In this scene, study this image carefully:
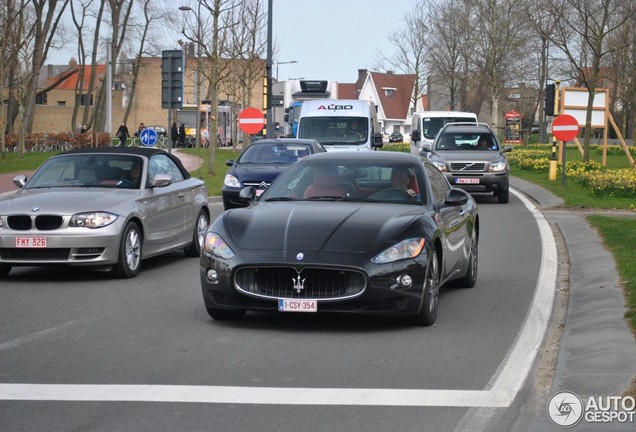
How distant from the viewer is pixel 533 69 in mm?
70250

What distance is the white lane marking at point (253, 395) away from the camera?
645 centimetres

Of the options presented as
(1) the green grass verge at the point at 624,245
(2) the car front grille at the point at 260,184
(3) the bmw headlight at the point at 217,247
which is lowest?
(1) the green grass verge at the point at 624,245

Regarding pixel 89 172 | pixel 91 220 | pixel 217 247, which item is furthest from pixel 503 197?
pixel 217 247

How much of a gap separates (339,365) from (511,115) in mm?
104666

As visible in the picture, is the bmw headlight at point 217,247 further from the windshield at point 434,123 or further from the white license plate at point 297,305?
the windshield at point 434,123

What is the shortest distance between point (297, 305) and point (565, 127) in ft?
71.0

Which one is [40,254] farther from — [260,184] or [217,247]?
[260,184]

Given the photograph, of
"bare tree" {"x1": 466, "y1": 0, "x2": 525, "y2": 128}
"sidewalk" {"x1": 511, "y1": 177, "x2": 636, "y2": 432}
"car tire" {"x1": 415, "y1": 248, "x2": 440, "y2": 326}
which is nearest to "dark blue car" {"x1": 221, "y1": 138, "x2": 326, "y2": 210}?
"sidewalk" {"x1": 511, "y1": 177, "x2": 636, "y2": 432}

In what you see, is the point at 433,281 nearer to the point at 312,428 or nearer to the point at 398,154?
the point at 398,154

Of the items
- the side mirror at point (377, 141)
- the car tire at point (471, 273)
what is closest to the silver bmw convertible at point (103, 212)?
the car tire at point (471, 273)

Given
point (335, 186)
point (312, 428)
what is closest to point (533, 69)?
point (335, 186)

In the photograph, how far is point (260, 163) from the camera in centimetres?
2284

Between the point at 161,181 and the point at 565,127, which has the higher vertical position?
the point at 565,127

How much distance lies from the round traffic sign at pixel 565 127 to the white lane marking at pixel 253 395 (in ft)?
75.5
